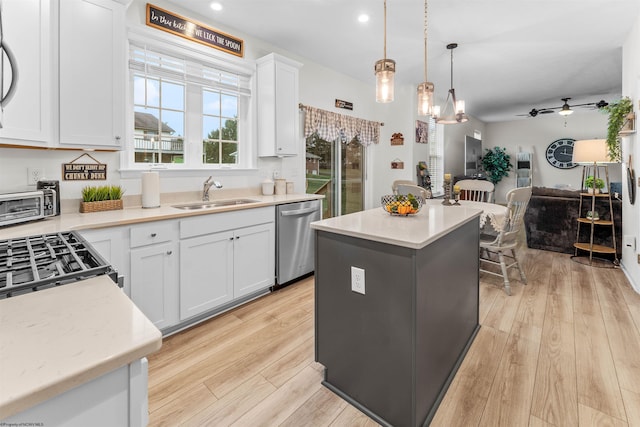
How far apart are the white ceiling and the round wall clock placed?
12.4 feet

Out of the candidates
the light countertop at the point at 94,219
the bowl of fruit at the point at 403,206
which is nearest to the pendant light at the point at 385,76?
the bowl of fruit at the point at 403,206

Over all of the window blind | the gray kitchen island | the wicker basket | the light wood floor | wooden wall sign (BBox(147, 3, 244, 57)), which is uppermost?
wooden wall sign (BBox(147, 3, 244, 57))

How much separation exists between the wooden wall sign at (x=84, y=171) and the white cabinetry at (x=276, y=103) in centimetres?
157

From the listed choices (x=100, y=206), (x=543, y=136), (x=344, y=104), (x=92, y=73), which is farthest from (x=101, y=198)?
(x=543, y=136)

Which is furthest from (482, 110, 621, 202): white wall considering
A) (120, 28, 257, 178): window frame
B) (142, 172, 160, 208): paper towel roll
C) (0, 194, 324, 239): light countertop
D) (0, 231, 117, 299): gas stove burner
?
(0, 231, 117, 299): gas stove burner

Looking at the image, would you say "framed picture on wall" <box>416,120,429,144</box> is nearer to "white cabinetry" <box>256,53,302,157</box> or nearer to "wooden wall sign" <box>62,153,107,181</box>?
"white cabinetry" <box>256,53,302,157</box>

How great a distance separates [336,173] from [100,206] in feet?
10.5

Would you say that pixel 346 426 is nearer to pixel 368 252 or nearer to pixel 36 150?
pixel 368 252

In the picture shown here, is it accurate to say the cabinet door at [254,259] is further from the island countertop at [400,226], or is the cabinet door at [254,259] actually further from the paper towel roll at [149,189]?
the island countertop at [400,226]

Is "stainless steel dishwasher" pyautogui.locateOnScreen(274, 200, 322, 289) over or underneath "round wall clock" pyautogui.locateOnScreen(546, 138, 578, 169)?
underneath

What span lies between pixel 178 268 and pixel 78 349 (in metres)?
1.94

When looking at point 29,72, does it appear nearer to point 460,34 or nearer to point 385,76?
point 385,76

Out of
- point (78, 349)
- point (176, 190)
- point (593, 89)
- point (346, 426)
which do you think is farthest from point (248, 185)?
point (593, 89)

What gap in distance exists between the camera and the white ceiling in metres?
3.05
